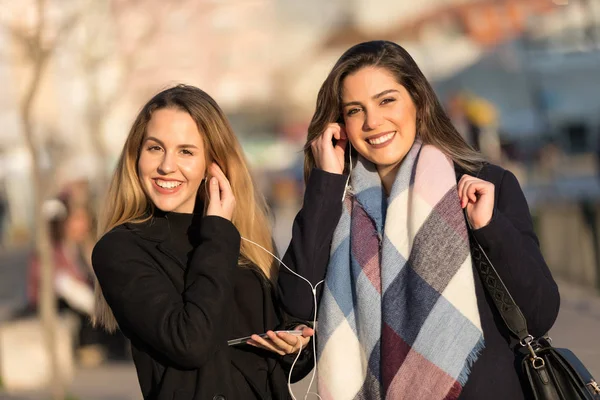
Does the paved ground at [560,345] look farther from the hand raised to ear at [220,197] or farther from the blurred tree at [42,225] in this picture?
the hand raised to ear at [220,197]

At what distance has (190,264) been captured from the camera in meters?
3.33

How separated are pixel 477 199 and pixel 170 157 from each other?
1.01 m

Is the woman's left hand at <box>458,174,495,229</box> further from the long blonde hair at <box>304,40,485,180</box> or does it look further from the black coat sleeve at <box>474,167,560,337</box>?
the long blonde hair at <box>304,40,485,180</box>

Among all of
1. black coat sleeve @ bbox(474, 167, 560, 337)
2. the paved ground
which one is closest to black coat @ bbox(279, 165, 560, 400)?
black coat sleeve @ bbox(474, 167, 560, 337)

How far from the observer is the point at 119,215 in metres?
3.54

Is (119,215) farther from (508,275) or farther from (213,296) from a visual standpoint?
(508,275)

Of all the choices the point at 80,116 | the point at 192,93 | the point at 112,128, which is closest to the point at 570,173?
the point at 80,116

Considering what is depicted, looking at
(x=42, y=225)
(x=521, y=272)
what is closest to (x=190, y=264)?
(x=521, y=272)

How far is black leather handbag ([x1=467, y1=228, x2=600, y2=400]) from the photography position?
9.92 ft

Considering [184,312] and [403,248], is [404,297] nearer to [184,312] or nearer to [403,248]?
[403,248]

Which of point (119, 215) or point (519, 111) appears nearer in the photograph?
point (119, 215)

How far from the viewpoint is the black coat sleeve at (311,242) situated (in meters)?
3.41

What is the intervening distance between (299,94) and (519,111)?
45.8 metres

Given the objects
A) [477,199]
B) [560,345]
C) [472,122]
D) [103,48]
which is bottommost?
[560,345]
